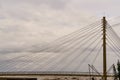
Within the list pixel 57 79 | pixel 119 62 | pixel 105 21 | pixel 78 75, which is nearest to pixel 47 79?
pixel 57 79

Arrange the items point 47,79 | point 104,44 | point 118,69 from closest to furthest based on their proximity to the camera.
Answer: point 104,44
point 118,69
point 47,79

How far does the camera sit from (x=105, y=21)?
180 ft

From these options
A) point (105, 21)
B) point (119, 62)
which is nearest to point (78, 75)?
point (119, 62)

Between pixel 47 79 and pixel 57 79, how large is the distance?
22.2 ft

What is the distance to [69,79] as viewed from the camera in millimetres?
198250

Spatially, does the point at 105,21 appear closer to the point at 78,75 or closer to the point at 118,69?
the point at 118,69

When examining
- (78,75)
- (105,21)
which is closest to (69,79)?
(78,75)

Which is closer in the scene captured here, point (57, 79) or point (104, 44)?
point (104, 44)

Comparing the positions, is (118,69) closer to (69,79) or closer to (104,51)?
(104,51)

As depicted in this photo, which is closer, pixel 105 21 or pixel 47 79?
pixel 105 21

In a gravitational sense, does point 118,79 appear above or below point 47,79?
below

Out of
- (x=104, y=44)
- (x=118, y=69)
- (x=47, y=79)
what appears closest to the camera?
(x=104, y=44)

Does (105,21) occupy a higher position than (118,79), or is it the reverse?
(105,21)

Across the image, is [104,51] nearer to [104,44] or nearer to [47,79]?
[104,44]
